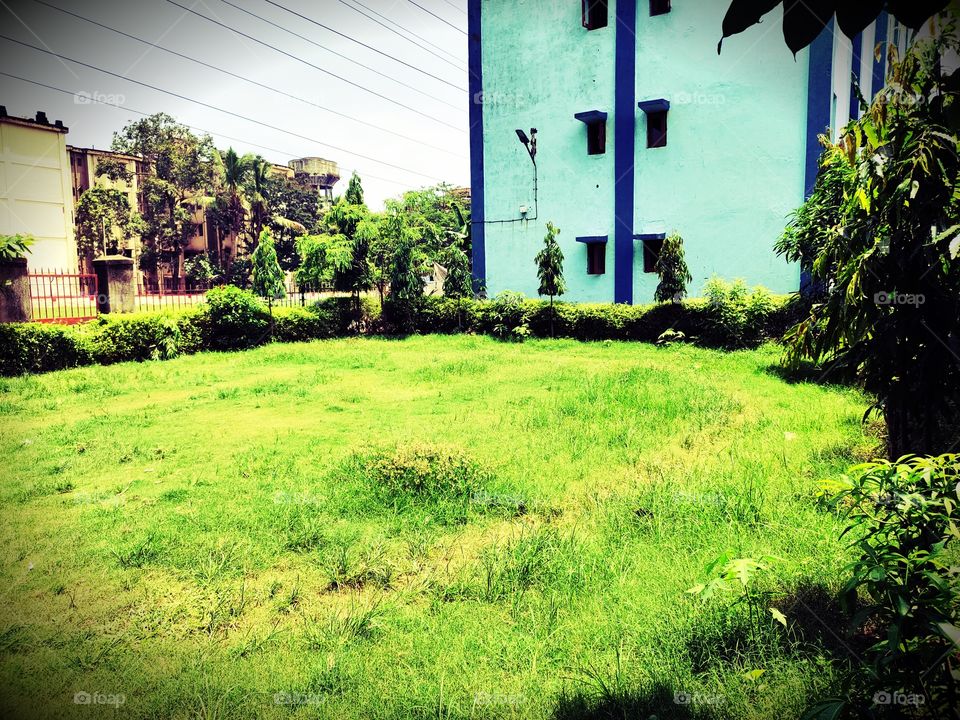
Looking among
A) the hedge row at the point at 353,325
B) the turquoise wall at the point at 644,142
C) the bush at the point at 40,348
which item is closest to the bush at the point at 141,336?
the hedge row at the point at 353,325

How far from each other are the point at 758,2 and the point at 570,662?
3023mm

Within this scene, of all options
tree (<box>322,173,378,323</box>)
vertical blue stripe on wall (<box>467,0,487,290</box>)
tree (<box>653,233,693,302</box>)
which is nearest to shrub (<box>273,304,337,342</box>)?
tree (<box>322,173,378,323</box>)

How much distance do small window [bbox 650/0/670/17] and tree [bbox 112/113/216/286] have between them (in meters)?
32.4

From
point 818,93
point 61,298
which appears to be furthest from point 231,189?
point 818,93

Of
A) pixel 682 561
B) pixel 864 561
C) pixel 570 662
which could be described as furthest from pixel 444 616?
pixel 864 561

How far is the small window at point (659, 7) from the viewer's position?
18047 mm

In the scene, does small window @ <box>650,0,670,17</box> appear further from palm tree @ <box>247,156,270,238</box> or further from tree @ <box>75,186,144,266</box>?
tree @ <box>75,186,144,266</box>

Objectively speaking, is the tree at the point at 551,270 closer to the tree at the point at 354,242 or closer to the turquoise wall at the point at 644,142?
the turquoise wall at the point at 644,142

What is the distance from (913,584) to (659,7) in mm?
19823

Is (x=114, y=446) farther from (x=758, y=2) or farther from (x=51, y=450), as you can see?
(x=758, y=2)

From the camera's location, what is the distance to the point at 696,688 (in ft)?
9.66

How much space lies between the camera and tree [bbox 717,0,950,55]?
54.9 inches

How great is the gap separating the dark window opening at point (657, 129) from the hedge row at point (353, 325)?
5.74 meters

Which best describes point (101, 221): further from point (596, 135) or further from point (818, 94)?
point (818, 94)
